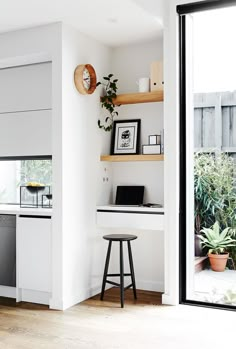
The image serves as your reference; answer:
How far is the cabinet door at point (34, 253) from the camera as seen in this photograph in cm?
435

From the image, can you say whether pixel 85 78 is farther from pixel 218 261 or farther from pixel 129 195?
pixel 218 261

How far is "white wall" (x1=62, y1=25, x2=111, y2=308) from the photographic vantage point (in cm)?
432

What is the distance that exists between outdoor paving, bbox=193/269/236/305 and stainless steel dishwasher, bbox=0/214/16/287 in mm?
1775

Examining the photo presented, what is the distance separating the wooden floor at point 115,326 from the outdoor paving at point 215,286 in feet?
0.61

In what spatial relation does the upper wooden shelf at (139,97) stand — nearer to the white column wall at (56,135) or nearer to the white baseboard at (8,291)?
the white column wall at (56,135)

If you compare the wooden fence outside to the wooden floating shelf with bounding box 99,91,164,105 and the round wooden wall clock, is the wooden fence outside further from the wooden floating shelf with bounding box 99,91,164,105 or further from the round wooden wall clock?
the round wooden wall clock

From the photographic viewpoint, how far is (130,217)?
461 centimetres

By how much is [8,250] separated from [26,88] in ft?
5.37

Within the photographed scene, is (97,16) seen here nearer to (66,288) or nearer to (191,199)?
(191,199)

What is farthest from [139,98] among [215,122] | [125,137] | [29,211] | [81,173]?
[29,211]

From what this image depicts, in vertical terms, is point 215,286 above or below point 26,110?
below

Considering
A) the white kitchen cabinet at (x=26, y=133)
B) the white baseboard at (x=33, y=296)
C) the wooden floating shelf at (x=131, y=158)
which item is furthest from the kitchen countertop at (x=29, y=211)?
the wooden floating shelf at (x=131, y=158)

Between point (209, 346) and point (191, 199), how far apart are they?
57.1 inches

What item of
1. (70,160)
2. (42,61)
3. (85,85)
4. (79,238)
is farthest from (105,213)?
(42,61)
